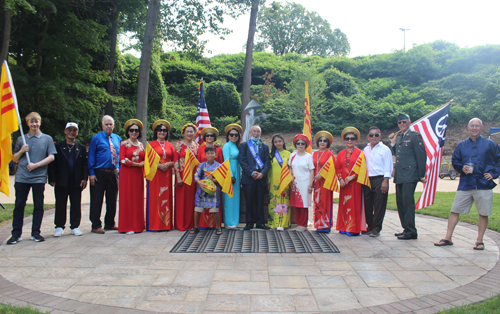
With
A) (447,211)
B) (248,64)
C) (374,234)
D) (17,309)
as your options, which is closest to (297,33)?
(248,64)

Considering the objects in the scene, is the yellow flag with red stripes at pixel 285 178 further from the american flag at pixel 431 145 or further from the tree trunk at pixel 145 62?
the tree trunk at pixel 145 62

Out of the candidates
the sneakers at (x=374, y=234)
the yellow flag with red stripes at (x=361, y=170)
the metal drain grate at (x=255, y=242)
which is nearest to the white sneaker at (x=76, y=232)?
the metal drain grate at (x=255, y=242)

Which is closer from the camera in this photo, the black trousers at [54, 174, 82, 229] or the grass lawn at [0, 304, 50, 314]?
the grass lawn at [0, 304, 50, 314]

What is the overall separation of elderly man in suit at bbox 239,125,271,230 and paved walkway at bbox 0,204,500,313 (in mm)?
1476

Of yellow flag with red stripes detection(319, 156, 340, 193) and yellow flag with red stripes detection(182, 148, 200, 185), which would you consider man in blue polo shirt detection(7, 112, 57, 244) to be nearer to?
yellow flag with red stripes detection(182, 148, 200, 185)

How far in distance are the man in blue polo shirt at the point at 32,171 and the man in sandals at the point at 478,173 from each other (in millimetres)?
5985

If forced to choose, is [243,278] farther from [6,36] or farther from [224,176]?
[6,36]

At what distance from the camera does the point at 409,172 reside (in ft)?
17.4

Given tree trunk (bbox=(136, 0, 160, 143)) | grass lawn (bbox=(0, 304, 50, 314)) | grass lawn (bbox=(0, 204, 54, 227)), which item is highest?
tree trunk (bbox=(136, 0, 160, 143))

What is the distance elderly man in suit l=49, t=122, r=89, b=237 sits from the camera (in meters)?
5.38

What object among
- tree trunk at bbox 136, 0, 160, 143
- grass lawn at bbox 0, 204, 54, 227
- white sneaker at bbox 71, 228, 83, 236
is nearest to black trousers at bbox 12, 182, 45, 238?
white sneaker at bbox 71, 228, 83, 236

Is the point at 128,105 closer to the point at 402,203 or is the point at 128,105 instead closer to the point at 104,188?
the point at 104,188

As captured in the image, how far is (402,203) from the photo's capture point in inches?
213

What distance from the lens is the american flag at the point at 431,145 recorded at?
527 centimetres
